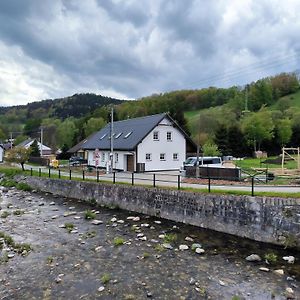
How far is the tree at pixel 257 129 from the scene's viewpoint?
69.3 metres

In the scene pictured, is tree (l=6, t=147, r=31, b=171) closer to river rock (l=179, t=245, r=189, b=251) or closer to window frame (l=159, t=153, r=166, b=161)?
window frame (l=159, t=153, r=166, b=161)

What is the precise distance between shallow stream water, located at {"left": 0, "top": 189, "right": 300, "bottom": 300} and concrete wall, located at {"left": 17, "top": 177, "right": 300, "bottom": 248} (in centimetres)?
55

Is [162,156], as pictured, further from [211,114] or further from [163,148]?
[211,114]

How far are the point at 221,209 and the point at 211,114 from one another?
2522 inches

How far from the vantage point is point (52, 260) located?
1277 cm

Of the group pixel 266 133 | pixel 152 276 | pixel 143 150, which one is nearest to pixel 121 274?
pixel 152 276

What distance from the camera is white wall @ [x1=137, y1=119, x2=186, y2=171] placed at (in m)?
38.3

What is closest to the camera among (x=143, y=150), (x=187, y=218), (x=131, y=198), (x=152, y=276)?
(x=152, y=276)

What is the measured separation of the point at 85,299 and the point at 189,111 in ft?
317

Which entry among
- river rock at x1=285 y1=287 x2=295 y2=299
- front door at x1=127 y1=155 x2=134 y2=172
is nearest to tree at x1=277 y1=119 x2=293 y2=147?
front door at x1=127 y1=155 x2=134 y2=172

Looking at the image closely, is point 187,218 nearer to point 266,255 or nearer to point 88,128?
point 266,255

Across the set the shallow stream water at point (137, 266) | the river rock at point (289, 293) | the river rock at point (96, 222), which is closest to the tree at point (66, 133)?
the river rock at point (96, 222)

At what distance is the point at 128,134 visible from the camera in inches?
1604

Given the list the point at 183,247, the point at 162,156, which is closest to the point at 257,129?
the point at 162,156
